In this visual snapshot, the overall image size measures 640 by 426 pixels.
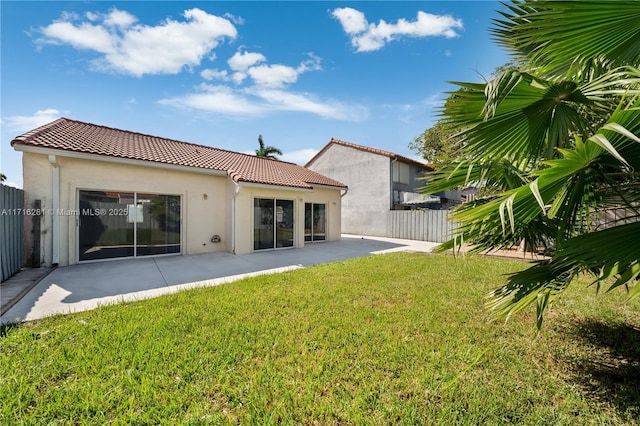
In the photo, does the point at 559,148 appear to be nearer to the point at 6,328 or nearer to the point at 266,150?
the point at 6,328

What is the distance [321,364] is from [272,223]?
10.9m

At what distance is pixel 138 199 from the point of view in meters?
10.9

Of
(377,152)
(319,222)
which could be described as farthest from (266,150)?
(319,222)

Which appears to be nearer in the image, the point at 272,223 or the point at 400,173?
the point at 272,223

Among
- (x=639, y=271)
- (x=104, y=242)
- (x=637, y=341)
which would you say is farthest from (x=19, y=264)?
(x=637, y=341)

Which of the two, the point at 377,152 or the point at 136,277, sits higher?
the point at 377,152

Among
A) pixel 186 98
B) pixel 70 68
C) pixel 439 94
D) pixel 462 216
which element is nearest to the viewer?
pixel 462 216

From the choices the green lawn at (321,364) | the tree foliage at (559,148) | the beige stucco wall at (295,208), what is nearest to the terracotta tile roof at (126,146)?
A: the beige stucco wall at (295,208)

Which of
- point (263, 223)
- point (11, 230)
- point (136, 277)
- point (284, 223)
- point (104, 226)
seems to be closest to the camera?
point (11, 230)

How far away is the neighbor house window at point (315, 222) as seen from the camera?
16.8m

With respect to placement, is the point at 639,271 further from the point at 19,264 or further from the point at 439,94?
the point at 19,264

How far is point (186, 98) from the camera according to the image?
44.7ft

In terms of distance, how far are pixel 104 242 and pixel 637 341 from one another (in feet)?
50.6

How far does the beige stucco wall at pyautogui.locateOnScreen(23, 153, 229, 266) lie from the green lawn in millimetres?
6296
